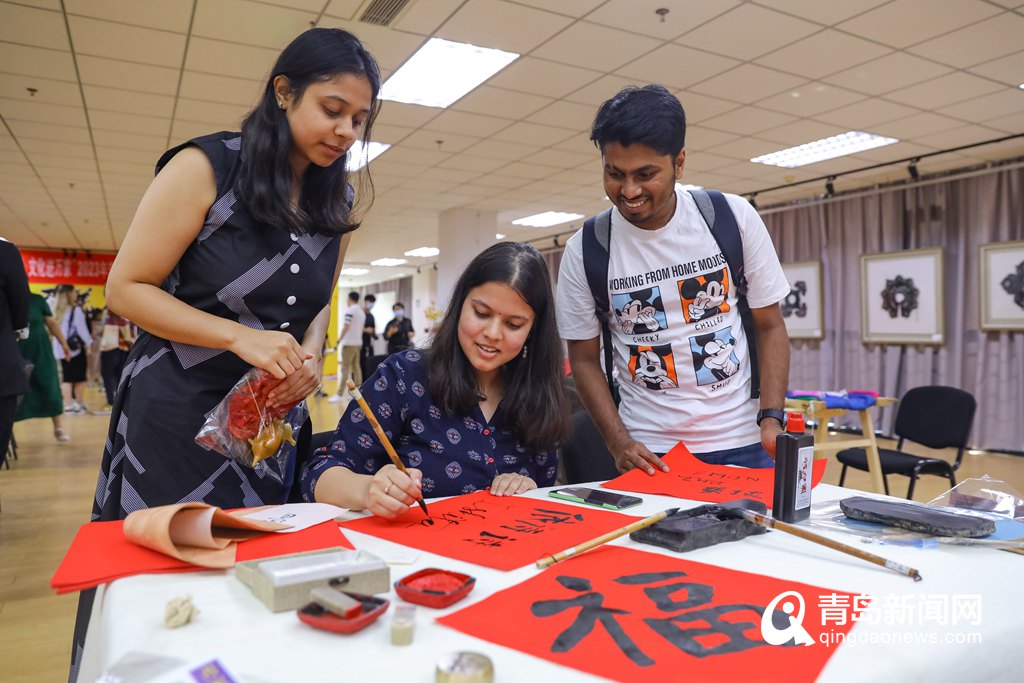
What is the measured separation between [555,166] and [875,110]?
2748mm

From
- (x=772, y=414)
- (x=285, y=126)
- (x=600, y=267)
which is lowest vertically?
(x=772, y=414)

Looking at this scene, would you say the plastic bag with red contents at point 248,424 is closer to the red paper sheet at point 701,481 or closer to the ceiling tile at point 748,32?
the red paper sheet at point 701,481

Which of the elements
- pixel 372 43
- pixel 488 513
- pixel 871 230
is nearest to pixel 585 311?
pixel 488 513

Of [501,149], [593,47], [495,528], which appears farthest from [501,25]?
[495,528]

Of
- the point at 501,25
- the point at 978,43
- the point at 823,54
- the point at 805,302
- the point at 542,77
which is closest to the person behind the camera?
the point at 501,25

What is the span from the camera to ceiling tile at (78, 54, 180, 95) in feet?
13.9

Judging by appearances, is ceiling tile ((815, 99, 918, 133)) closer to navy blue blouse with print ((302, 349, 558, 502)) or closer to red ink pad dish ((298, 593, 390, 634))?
navy blue blouse with print ((302, 349, 558, 502))

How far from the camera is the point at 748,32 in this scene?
379 centimetres

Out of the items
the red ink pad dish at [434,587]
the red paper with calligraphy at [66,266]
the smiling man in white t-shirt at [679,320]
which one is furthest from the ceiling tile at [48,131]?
the red paper with calligraphy at [66,266]

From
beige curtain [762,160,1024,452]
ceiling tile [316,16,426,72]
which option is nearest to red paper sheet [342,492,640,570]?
ceiling tile [316,16,426,72]

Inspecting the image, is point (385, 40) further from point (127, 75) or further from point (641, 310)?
point (641, 310)

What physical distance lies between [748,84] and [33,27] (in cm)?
422

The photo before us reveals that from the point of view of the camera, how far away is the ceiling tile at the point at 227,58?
3.97 meters

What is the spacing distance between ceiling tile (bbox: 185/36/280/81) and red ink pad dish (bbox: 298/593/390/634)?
3.90 metres
